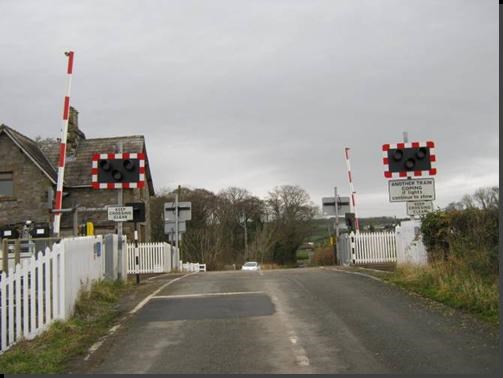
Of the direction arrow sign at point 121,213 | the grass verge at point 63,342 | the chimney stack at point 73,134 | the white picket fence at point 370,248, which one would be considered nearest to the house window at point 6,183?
the chimney stack at point 73,134

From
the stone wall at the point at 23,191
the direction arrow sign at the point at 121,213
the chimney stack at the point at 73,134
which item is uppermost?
the chimney stack at the point at 73,134

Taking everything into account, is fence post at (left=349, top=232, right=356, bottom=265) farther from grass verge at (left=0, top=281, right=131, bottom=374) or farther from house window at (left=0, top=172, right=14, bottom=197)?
house window at (left=0, top=172, right=14, bottom=197)

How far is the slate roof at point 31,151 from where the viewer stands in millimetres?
28616

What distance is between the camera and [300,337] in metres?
7.88

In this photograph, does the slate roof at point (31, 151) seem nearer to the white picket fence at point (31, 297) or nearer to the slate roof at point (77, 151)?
the slate roof at point (77, 151)

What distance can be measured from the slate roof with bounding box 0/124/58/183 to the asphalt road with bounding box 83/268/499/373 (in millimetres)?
18685

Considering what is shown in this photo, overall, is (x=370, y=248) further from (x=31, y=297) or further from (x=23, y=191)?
(x=31, y=297)

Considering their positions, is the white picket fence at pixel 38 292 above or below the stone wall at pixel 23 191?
below

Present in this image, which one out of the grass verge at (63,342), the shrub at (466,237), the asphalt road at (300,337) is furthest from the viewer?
the shrub at (466,237)

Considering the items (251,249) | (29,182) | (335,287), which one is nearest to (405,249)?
(335,287)

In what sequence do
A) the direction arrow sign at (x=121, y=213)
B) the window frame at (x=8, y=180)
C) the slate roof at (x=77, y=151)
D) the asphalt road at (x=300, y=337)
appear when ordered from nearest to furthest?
the asphalt road at (x=300, y=337) < the direction arrow sign at (x=121, y=213) < the window frame at (x=8, y=180) < the slate roof at (x=77, y=151)

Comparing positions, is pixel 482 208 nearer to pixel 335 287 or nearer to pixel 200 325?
pixel 335 287

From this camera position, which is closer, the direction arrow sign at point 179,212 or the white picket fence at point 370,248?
the white picket fence at point 370,248

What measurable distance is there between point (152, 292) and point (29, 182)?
17.5 m
